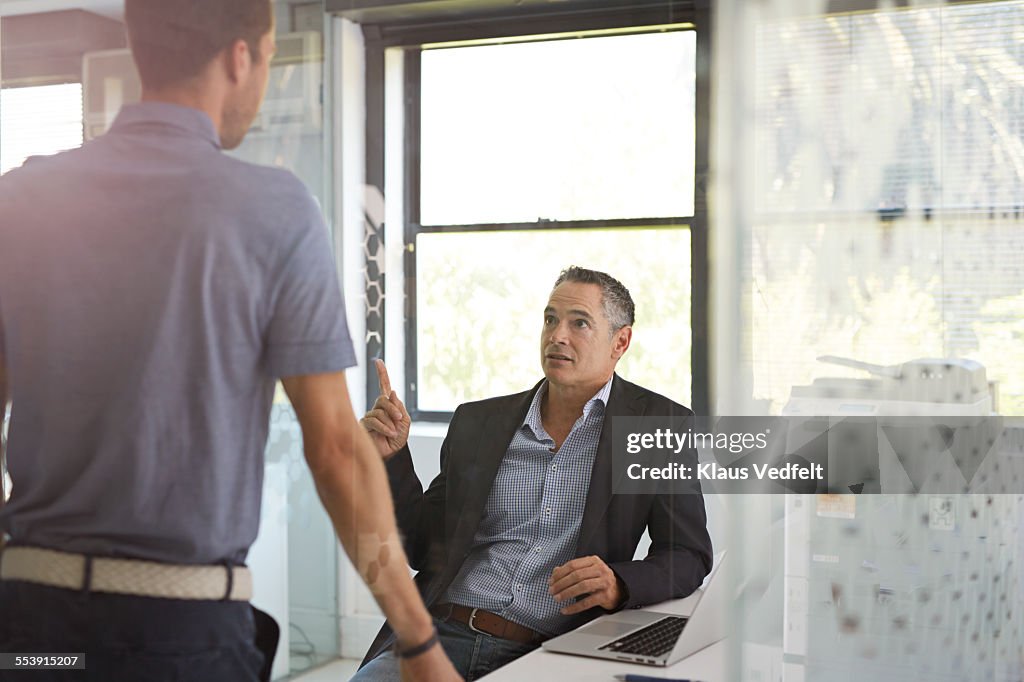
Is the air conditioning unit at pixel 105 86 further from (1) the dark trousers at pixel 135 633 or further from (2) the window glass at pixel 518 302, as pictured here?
(1) the dark trousers at pixel 135 633

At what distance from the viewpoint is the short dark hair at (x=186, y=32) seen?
1.86 metres

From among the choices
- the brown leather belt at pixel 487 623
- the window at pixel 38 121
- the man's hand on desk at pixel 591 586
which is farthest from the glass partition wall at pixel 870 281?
the window at pixel 38 121

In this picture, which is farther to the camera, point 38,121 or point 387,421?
point 38,121

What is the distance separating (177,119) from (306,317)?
422 mm

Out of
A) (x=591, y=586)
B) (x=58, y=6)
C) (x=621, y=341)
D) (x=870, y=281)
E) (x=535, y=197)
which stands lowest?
(x=591, y=586)

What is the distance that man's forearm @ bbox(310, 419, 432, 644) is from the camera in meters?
1.88

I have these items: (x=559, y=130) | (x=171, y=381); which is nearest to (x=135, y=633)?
(x=171, y=381)

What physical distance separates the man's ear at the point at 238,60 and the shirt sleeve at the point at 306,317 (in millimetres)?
273

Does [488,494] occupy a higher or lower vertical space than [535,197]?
lower

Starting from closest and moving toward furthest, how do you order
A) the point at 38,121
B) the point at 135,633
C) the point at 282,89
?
1. the point at 135,633
2. the point at 282,89
3. the point at 38,121

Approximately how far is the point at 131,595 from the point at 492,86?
1.07 meters

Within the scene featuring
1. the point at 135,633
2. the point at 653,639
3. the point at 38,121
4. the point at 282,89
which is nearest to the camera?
the point at 135,633

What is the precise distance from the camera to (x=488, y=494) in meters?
1.92

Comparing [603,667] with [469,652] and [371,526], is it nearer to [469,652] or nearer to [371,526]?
[469,652]
